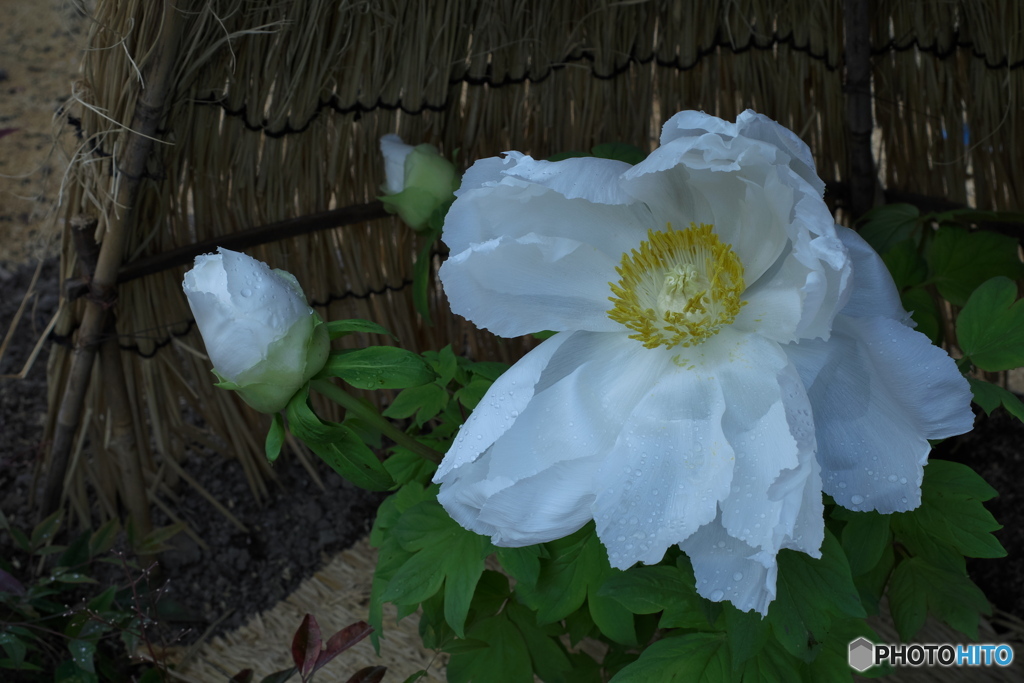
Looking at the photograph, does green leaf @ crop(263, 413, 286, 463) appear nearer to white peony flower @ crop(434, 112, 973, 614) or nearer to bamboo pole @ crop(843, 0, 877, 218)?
white peony flower @ crop(434, 112, 973, 614)

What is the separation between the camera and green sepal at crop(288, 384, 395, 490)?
2.35ft

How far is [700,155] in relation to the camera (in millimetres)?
Result: 655

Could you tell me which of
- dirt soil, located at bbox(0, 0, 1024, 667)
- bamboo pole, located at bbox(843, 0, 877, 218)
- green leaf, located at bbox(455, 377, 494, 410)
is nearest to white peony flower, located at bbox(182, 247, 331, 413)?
green leaf, located at bbox(455, 377, 494, 410)

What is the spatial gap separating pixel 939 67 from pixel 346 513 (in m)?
1.14


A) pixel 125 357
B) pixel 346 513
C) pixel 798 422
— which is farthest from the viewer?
pixel 346 513

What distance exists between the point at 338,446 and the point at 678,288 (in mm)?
319

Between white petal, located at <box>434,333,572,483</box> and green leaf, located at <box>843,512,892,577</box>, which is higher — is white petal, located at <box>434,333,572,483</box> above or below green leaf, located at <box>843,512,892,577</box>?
above

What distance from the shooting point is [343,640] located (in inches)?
38.5

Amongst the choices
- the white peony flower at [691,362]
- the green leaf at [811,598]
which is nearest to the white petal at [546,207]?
the white peony flower at [691,362]

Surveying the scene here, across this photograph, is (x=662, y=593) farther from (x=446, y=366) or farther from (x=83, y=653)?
(x=83, y=653)

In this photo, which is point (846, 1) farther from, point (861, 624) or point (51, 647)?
point (51, 647)

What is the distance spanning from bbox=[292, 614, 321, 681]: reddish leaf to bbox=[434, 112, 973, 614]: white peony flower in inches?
15.2

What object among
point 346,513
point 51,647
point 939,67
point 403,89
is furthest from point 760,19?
point 51,647

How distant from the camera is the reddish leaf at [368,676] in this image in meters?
0.97
